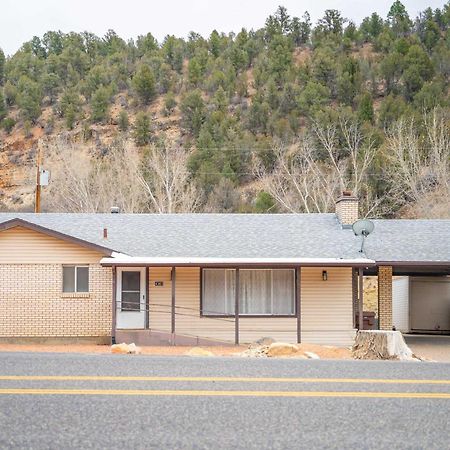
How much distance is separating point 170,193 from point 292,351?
2842 cm

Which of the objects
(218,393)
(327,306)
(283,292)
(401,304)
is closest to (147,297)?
(283,292)

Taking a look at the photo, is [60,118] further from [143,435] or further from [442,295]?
[143,435]

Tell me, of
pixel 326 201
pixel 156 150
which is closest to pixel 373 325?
pixel 326 201

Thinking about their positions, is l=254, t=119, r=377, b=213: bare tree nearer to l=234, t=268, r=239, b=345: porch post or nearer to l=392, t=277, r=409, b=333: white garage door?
l=392, t=277, r=409, b=333: white garage door

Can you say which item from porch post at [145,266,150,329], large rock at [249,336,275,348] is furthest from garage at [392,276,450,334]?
porch post at [145,266,150,329]

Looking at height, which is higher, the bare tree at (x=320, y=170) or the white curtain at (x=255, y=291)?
the bare tree at (x=320, y=170)

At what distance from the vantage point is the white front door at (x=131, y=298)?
2136 cm

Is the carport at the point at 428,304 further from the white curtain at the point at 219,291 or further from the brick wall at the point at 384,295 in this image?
the white curtain at the point at 219,291

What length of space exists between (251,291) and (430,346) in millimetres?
5701

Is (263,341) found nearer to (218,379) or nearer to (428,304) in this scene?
(428,304)

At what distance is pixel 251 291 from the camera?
21938 mm

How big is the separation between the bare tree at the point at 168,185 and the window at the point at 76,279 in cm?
2125

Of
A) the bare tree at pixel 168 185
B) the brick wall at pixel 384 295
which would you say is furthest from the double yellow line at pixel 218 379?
the bare tree at pixel 168 185

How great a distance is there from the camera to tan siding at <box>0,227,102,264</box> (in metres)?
21.5
